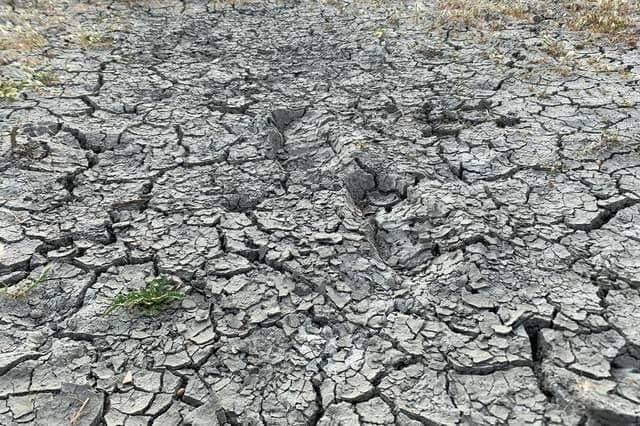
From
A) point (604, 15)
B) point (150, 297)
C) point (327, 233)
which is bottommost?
point (150, 297)

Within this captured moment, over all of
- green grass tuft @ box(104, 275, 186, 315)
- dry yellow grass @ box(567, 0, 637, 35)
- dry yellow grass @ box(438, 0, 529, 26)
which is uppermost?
dry yellow grass @ box(567, 0, 637, 35)

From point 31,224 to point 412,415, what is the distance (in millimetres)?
1978

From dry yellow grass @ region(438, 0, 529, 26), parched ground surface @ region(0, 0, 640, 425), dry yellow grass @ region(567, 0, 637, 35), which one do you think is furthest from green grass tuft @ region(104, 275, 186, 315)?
dry yellow grass @ region(567, 0, 637, 35)

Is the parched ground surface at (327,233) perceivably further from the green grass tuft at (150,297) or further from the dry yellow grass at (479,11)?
the dry yellow grass at (479,11)

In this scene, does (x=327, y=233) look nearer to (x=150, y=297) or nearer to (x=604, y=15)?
(x=150, y=297)

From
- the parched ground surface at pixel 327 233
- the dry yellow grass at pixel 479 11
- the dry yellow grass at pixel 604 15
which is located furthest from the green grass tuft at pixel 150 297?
the dry yellow grass at pixel 604 15

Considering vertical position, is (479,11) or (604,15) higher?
(604,15)

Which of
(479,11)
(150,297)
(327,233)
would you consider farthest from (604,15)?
(150,297)

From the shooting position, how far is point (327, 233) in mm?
2670

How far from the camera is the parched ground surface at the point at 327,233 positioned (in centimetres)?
200

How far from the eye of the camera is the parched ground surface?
2000mm

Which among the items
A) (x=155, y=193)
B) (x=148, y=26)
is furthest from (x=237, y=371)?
(x=148, y=26)

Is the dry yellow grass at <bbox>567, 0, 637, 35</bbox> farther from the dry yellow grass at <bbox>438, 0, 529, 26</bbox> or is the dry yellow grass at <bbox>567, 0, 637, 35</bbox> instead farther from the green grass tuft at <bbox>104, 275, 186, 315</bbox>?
the green grass tuft at <bbox>104, 275, 186, 315</bbox>

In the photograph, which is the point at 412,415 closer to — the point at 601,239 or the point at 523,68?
the point at 601,239
